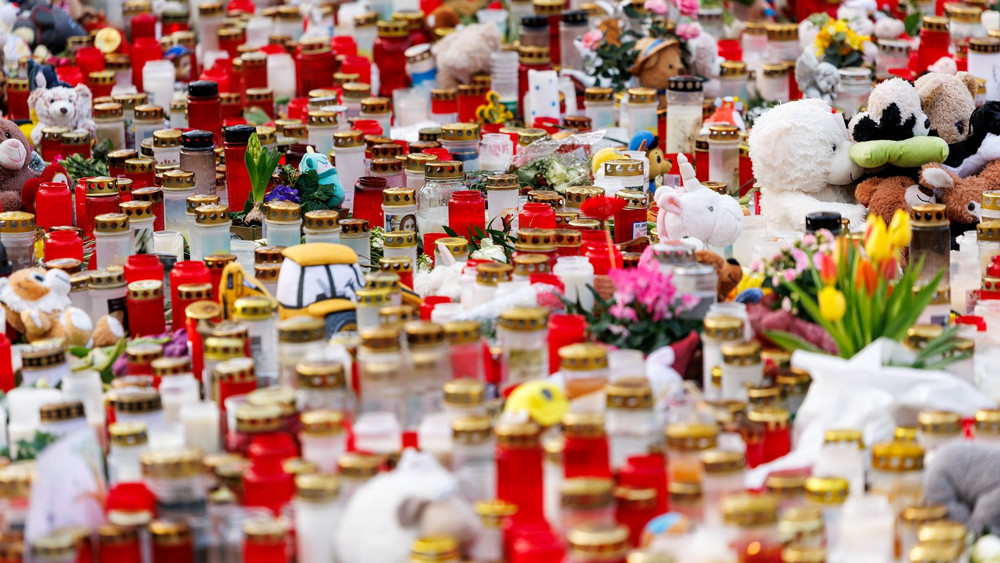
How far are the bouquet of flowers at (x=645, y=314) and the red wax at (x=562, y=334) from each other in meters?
0.10

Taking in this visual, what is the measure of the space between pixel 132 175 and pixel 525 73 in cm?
170

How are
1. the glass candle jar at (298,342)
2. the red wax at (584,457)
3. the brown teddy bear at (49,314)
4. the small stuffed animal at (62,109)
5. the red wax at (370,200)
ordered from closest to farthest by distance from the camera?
1. the red wax at (584,457)
2. the glass candle jar at (298,342)
3. the brown teddy bear at (49,314)
4. the red wax at (370,200)
5. the small stuffed animal at (62,109)

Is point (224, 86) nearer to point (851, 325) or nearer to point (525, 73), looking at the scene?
point (525, 73)

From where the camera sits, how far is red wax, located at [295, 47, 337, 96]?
19.8 ft

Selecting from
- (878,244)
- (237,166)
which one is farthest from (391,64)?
(878,244)

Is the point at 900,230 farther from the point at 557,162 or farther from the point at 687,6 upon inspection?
the point at 687,6

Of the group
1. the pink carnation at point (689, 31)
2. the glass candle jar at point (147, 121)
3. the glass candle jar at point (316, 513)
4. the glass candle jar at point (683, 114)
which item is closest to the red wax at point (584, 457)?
the glass candle jar at point (316, 513)

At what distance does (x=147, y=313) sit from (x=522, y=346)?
0.96m

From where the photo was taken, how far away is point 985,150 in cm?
423

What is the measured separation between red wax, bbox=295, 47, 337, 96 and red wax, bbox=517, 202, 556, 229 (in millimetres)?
2144

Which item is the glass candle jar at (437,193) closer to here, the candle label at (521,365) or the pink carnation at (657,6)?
the candle label at (521,365)

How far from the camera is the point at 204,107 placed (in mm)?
5164

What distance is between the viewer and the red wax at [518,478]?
2668 millimetres

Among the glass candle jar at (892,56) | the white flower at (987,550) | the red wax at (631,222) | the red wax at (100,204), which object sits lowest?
the white flower at (987,550)
